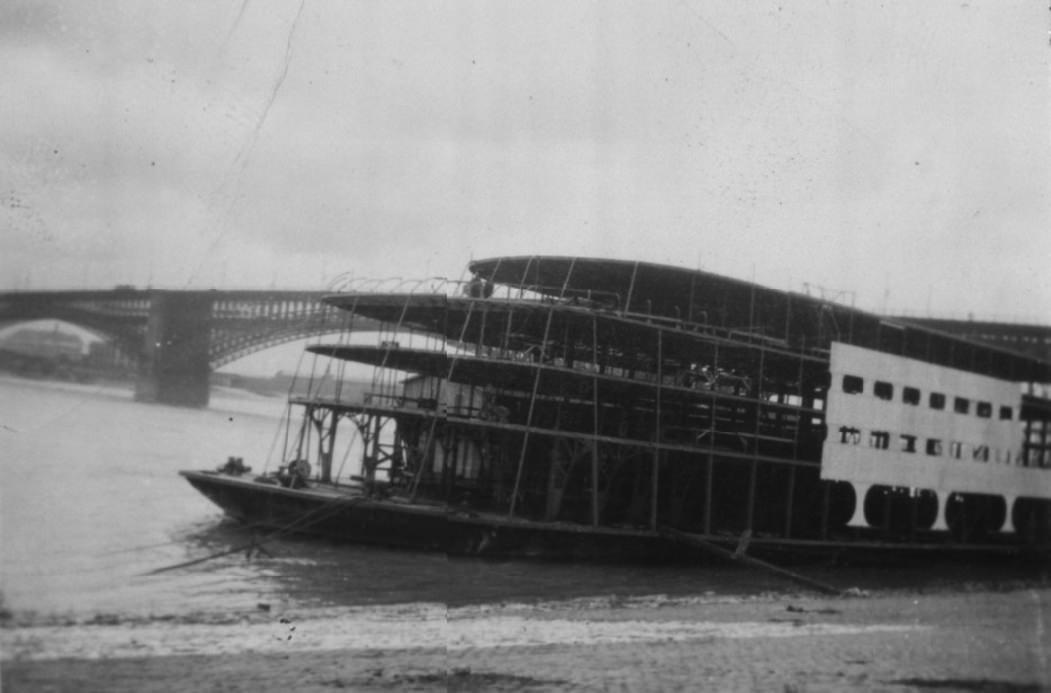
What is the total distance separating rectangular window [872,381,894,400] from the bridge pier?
883 inches

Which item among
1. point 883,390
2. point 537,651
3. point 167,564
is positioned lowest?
point 167,564

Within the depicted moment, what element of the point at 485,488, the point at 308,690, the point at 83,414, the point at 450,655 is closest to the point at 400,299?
the point at 485,488

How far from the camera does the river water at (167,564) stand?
14.4 m

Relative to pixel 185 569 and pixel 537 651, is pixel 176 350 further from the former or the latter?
pixel 537 651

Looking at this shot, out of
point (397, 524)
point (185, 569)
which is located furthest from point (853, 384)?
point (185, 569)

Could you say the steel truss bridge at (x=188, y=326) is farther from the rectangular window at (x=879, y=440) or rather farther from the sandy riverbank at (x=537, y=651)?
the rectangular window at (x=879, y=440)

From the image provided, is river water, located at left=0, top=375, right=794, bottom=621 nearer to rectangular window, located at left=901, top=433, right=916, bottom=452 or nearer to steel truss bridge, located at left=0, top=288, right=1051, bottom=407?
steel truss bridge, located at left=0, top=288, right=1051, bottom=407

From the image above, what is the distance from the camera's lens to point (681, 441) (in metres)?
27.9

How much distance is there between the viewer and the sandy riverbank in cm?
1085

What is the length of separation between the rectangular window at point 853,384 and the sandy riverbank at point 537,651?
33.2ft

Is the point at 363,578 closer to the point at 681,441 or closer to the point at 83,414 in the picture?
the point at 681,441

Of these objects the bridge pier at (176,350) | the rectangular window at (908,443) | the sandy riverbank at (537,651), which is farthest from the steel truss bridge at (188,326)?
the rectangular window at (908,443)

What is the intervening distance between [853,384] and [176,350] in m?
28.5

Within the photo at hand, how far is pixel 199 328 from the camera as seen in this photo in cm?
3928
